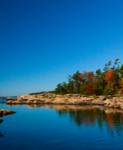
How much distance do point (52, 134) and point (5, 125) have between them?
1815cm

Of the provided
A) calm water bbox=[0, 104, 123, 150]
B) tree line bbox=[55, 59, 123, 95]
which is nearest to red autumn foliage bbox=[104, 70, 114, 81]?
tree line bbox=[55, 59, 123, 95]

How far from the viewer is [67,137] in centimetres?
5444

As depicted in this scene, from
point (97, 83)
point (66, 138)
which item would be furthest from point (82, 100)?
point (66, 138)

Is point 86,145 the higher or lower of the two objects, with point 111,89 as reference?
lower

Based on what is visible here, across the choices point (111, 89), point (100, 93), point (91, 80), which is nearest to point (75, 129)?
point (111, 89)

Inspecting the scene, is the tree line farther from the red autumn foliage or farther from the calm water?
the calm water

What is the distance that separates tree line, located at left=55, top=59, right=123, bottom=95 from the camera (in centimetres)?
14875

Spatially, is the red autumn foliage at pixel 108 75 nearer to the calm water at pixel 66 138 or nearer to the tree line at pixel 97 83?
the tree line at pixel 97 83

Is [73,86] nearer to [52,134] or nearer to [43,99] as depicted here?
[43,99]

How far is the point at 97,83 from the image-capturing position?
159250 millimetres

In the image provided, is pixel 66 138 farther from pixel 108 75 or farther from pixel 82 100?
pixel 108 75

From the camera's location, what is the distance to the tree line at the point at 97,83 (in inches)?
5856

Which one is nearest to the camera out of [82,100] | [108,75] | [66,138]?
[66,138]

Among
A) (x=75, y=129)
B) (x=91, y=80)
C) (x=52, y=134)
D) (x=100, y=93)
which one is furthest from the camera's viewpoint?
(x=91, y=80)
